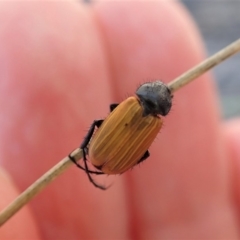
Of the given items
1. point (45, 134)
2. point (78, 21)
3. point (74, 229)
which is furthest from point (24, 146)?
point (78, 21)

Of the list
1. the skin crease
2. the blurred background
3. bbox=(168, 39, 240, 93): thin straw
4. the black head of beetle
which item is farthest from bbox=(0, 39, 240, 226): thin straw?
the blurred background

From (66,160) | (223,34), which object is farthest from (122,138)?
(223,34)

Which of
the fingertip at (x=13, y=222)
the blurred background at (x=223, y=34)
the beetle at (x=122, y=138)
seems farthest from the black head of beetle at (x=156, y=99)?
the blurred background at (x=223, y=34)

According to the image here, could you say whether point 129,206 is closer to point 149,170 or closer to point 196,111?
point 149,170

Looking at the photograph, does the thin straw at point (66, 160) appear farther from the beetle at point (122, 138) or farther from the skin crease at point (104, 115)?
the skin crease at point (104, 115)

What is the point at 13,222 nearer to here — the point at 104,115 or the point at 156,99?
the point at 156,99

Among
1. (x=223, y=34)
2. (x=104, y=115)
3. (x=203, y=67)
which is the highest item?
(x=223, y=34)
